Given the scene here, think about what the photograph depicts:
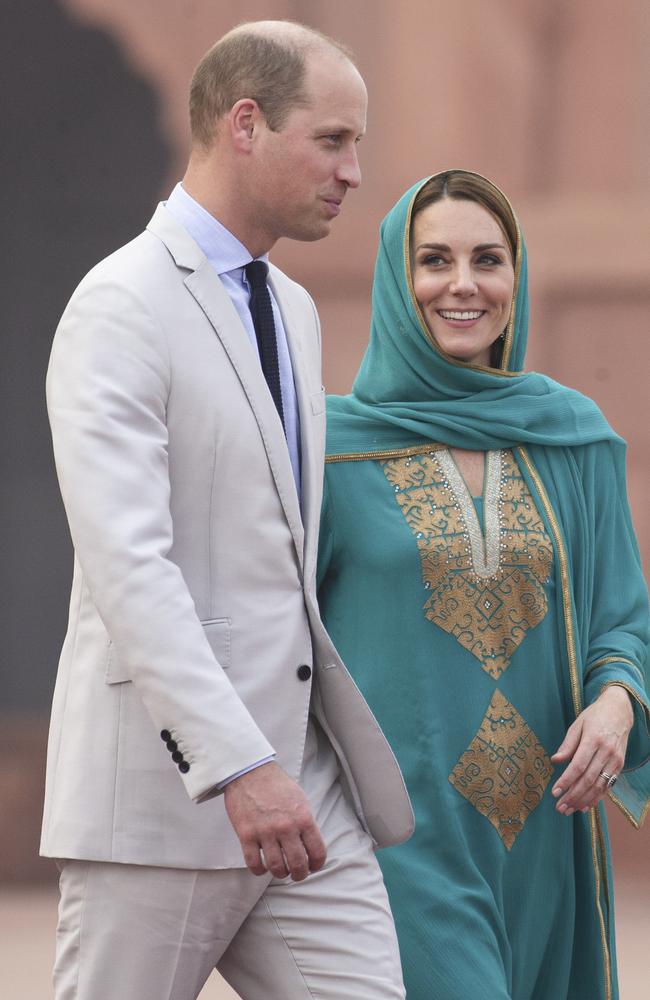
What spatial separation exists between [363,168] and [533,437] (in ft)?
11.1

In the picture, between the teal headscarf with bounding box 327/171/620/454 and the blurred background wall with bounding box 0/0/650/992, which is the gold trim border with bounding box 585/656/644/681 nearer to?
the teal headscarf with bounding box 327/171/620/454

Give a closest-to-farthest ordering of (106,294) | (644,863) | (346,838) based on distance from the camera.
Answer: (106,294)
(346,838)
(644,863)

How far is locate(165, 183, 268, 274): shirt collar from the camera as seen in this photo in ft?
8.86

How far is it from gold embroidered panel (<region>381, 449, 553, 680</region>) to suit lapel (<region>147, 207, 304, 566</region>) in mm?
763

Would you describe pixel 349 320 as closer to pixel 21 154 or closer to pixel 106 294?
pixel 21 154

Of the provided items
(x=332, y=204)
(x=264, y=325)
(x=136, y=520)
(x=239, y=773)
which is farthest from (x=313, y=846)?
(x=332, y=204)

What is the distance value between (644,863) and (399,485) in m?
3.62

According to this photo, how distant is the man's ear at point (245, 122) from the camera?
2689 mm

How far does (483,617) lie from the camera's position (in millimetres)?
3369

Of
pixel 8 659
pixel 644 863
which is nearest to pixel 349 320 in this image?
pixel 8 659

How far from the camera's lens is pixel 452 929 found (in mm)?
3293

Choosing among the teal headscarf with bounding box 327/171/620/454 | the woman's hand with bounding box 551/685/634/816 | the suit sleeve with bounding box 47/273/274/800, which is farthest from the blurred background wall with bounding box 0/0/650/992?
the suit sleeve with bounding box 47/273/274/800

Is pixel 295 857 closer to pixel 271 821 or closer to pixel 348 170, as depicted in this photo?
pixel 271 821

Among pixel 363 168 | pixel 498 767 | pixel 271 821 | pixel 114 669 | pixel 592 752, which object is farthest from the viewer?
pixel 363 168
